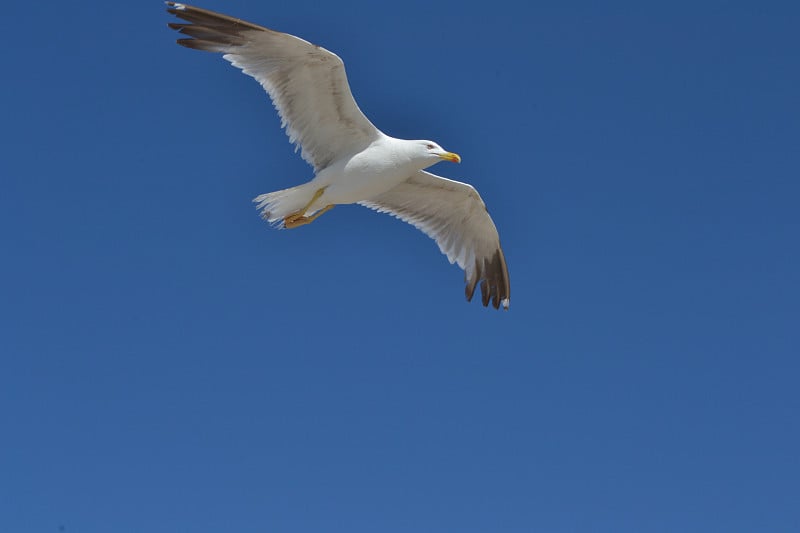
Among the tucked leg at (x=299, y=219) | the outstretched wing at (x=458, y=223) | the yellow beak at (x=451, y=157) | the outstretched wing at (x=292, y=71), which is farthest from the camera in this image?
the outstretched wing at (x=458, y=223)

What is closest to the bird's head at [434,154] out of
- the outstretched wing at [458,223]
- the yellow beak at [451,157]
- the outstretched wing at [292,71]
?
the yellow beak at [451,157]

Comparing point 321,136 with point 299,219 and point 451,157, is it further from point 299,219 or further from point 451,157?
point 451,157

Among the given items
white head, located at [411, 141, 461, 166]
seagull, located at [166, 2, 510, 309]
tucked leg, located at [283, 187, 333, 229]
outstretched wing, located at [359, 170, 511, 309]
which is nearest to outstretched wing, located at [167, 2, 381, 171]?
seagull, located at [166, 2, 510, 309]

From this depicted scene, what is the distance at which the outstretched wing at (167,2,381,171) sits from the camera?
35.0 feet

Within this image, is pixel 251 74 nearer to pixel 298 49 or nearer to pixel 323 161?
pixel 298 49

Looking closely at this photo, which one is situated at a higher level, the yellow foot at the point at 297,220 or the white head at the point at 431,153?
the white head at the point at 431,153

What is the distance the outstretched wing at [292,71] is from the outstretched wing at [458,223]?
142cm

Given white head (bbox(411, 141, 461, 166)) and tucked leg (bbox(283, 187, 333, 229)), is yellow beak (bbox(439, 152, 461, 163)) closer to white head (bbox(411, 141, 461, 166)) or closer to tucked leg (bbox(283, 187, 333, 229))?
white head (bbox(411, 141, 461, 166))

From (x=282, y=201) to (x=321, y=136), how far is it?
771 mm

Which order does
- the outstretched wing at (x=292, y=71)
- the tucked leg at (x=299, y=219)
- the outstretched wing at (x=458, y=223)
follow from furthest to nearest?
the outstretched wing at (x=458, y=223)
the tucked leg at (x=299, y=219)
the outstretched wing at (x=292, y=71)

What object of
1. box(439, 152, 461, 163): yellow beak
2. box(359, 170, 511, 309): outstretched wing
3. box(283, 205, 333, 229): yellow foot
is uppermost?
box(359, 170, 511, 309): outstretched wing

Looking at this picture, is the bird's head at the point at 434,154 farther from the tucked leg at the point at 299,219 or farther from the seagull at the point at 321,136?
the tucked leg at the point at 299,219

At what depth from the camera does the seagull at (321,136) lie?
1069 cm

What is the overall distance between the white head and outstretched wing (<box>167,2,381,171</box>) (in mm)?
452
